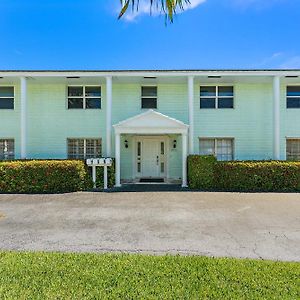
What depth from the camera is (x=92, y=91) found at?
15.3 meters

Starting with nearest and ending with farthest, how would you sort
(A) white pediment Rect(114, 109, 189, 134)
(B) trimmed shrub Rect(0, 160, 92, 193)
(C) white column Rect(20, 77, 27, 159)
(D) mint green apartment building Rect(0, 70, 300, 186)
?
(B) trimmed shrub Rect(0, 160, 92, 193) → (A) white pediment Rect(114, 109, 189, 134) → (C) white column Rect(20, 77, 27, 159) → (D) mint green apartment building Rect(0, 70, 300, 186)

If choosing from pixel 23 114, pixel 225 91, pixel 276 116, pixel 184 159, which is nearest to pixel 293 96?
pixel 276 116

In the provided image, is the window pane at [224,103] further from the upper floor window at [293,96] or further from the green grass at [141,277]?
the green grass at [141,277]

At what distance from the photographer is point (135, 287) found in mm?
3617

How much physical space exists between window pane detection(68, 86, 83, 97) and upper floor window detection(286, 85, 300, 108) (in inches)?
451

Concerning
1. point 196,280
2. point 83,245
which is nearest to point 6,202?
point 83,245

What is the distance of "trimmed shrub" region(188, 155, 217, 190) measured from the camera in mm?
12445

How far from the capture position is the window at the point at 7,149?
15309 mm

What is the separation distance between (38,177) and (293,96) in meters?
13.7

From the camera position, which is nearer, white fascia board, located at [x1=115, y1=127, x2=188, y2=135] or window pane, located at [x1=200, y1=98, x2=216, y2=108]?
white fascia board, located at [x1=115, y1=127, x2=188, y2=135]

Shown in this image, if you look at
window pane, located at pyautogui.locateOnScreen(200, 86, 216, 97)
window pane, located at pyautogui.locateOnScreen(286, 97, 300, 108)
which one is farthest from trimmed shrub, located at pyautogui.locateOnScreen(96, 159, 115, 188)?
window pane, located at pyautogui.locateOnScreen(286, 97, 300, 108)

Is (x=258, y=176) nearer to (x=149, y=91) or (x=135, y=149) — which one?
(x=135, y=149)

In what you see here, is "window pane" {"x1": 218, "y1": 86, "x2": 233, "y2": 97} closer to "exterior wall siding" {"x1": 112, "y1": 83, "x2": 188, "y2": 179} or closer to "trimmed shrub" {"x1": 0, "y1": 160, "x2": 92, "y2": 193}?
"exterior wall siding" {"x1": 112, "y1": 83, "x2": 188, "y2": 179}

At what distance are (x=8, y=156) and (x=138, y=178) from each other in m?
7.36
